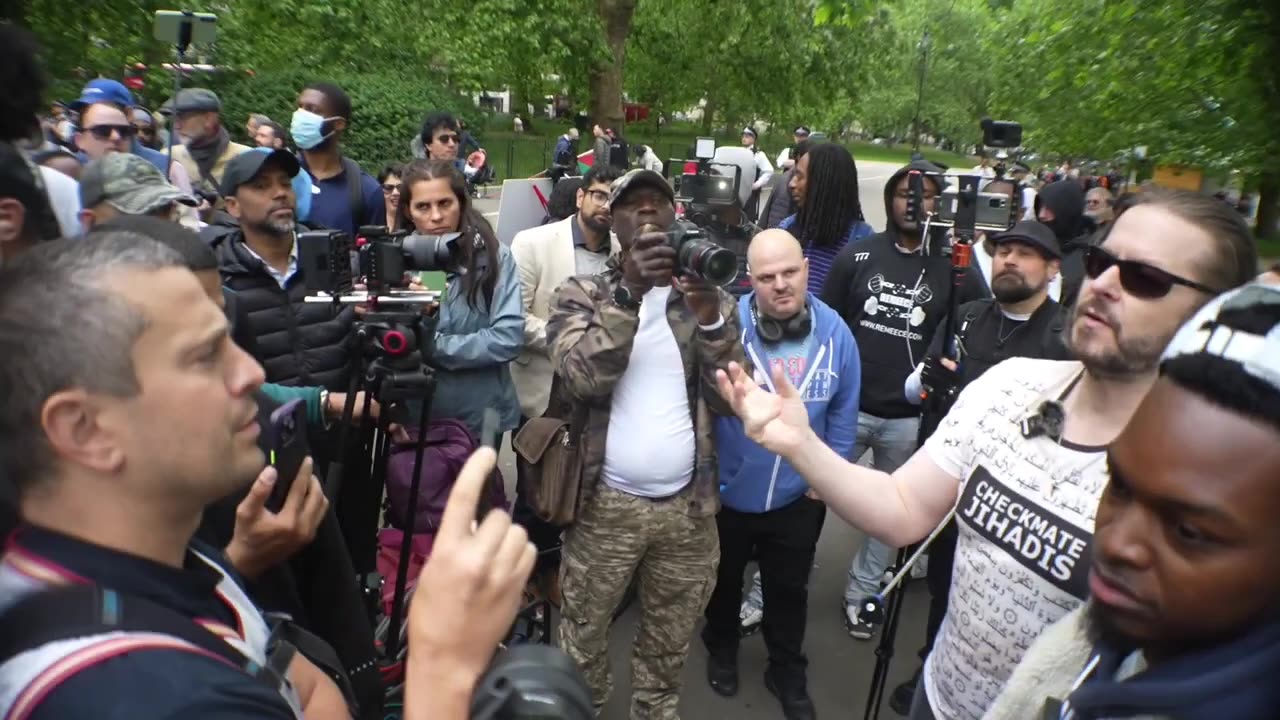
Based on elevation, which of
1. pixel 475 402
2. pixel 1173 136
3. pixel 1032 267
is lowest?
pixel 475 402

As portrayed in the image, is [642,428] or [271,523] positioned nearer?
[271,523]

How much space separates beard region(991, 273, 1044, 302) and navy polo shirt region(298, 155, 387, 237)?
3.26 metres

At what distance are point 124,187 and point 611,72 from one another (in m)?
14.9

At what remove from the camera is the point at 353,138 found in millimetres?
15680

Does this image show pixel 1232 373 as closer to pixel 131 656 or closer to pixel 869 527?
pixel 869 527

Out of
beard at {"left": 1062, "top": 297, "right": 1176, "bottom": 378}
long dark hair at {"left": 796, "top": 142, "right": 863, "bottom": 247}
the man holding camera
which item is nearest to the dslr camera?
the man holding camera

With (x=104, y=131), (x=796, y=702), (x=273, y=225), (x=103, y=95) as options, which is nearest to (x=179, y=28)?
(x=104, y=131)

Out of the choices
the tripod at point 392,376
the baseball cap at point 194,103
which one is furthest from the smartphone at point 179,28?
the tripod at point 392,376

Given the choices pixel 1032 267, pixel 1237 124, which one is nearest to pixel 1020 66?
pixel 1237 124

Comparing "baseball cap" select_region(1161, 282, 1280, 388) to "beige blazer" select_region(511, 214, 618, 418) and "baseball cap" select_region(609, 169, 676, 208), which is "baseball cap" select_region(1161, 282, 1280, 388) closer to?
"baseball cap" select_region(609, 169, 676, 208)

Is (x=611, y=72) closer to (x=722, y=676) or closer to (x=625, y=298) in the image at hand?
(x=722, y=676)

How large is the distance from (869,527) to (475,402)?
1.93 m

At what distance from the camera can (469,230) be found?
333 cm

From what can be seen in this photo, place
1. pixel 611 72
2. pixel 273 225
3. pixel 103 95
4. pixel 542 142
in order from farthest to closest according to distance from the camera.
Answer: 1. pixel 542 142
2. pixel 611 72
3. pixel 103 95
4. pixel 273 225
